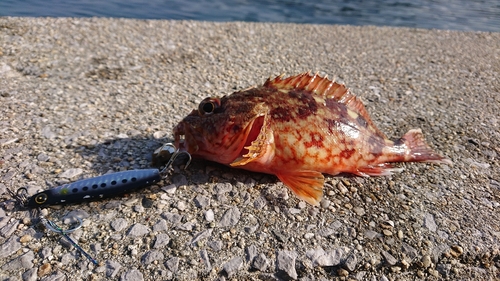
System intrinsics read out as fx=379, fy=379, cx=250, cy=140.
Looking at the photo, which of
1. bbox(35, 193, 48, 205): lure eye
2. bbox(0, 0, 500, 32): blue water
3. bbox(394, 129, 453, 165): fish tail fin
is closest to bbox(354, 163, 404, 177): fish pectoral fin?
bbox(394, 129, 453, 165): fish tail fin

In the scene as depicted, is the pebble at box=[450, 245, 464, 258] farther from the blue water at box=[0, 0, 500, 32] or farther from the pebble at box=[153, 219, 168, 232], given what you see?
the blue water at box=[0, 0, 500, 32]

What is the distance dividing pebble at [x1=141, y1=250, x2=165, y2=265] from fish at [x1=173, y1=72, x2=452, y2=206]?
961mm

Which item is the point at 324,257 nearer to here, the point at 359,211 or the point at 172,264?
the point at 359,211

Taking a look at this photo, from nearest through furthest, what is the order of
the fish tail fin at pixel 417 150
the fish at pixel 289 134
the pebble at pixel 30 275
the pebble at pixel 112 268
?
the pebble at pixel 30 275, the pebble at pixel 112 268, the fish at pixel 289 134, the fish tail fin at pixel 417 150

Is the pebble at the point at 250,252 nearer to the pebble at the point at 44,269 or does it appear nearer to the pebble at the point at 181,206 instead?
the pebble at the point at 181,206

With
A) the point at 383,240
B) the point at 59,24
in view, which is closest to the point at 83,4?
the point at 59,24

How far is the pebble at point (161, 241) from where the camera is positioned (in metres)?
2.99

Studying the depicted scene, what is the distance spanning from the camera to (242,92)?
3666 millimetres

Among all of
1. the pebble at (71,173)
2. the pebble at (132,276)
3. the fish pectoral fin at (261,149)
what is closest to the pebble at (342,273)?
the fish pectoral fin at (261,149)

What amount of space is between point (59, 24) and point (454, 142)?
24.3 feet

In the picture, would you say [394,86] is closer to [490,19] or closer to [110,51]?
[110,51]

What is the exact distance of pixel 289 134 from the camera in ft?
11.3

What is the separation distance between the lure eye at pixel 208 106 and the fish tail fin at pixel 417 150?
197 centimetres

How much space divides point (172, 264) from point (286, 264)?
2.86 feet
